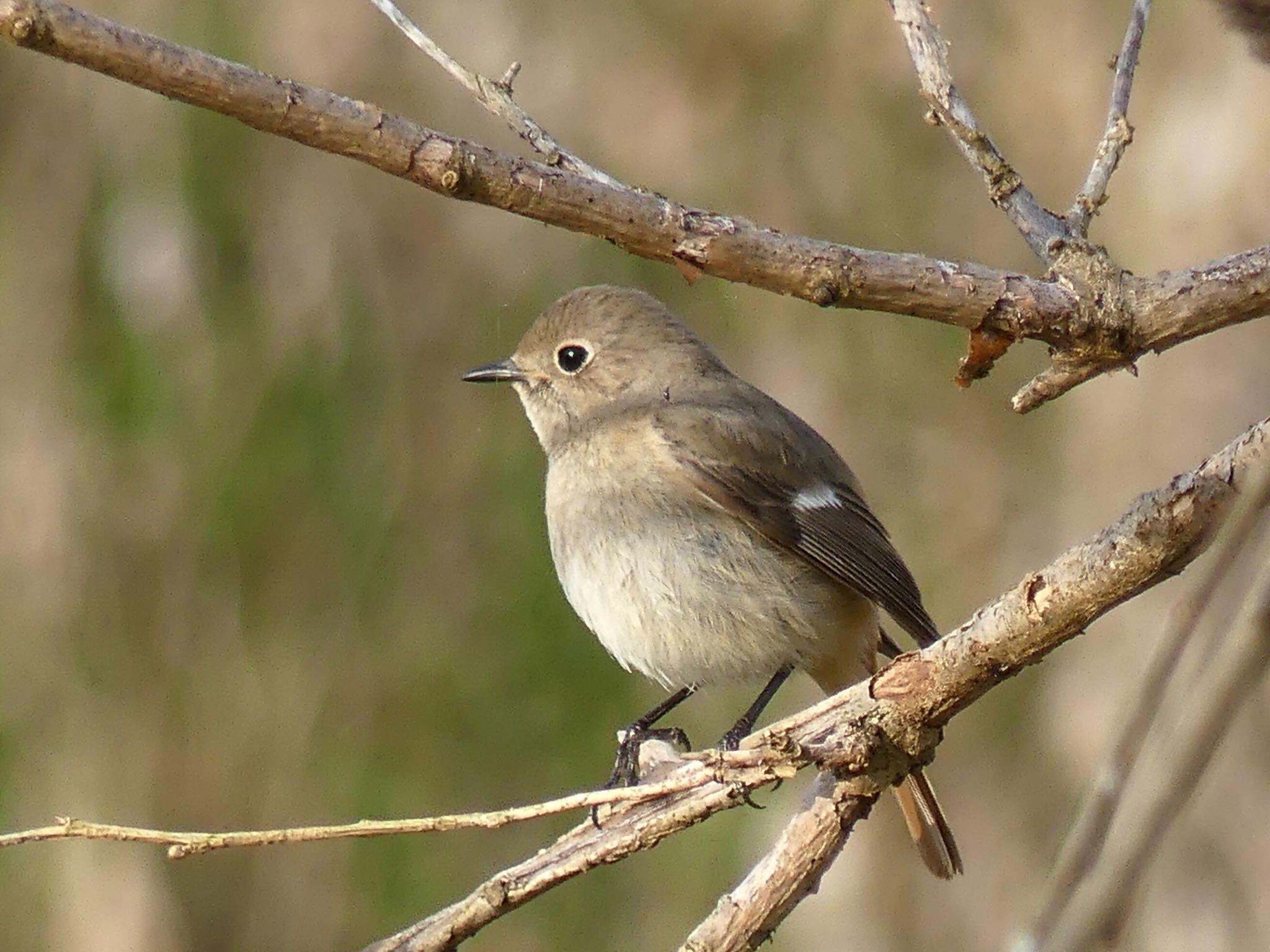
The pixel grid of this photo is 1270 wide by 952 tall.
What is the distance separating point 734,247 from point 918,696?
1.97 ft

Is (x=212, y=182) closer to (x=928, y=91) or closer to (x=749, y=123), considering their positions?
(x=749, y=123)

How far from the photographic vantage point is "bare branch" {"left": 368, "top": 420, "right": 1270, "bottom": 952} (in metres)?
1.68

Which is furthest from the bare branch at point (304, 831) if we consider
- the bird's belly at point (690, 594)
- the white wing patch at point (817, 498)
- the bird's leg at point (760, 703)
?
the white wing patch at point (817, 498)

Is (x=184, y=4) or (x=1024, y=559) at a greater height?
(x=184, y=4)

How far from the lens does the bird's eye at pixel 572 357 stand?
4.45 m

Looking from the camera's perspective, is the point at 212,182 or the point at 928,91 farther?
the point at 212,182

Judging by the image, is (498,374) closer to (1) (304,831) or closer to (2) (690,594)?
(2) (690,594)

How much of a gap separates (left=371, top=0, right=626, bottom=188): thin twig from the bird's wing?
1.73m

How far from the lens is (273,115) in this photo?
1.58 metres

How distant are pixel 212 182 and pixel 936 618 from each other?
9.95 ft

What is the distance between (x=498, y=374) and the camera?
14.6 ft

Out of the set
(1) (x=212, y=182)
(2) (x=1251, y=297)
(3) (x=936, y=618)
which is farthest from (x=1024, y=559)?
(2) (x=1251, y=297)

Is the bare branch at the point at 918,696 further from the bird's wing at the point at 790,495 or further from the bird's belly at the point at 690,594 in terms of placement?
the bird's wing at the point at 790,495

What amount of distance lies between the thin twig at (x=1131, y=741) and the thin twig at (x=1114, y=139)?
4.80ft
